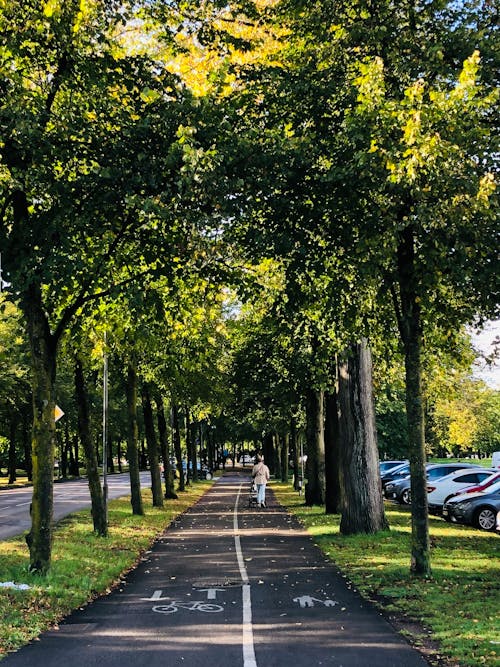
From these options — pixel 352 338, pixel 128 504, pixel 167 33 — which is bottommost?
pixel 128 504

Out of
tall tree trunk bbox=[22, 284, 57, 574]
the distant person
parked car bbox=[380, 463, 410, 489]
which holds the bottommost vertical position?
parked car bbox=[380, 463, 410, 489]

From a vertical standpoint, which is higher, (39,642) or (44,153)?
(44,153)

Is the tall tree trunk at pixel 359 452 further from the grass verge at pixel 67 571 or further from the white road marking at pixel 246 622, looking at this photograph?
the grass verge at pixel 67 571

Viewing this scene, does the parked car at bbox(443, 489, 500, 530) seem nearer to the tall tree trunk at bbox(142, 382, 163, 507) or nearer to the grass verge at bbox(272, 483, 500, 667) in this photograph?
the grass verge at bbox(272, 483, 500, 667)

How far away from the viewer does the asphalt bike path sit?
24.7 ft

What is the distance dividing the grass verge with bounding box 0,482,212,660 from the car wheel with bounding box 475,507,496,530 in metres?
8.80

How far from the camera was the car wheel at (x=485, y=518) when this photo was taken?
21.6m

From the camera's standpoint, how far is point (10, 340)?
33.5 metres

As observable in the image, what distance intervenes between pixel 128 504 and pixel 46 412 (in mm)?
18180

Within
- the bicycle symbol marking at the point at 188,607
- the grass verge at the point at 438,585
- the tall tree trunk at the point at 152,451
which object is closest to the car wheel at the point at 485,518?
the grass verge at the point at 438,585

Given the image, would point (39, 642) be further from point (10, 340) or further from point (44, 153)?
point (10, 340)

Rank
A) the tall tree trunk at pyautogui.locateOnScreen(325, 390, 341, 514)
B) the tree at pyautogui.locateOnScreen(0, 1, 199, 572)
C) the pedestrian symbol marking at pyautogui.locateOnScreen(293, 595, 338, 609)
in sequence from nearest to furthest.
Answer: the pedestrian symbol marking at pyautogui.locateOnScreen(293, 595, 338, 609)
the tree at pyautogui.locateOnScreen(0, 1, 199, 572)
the tall tree trunk at pyautogui.locateOnScreen(325, 390, 341, 514)

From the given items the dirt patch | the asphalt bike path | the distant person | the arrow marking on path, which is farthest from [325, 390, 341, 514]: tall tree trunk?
the dirt patch

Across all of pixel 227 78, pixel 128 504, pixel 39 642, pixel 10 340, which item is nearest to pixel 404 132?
pixel 227 78
